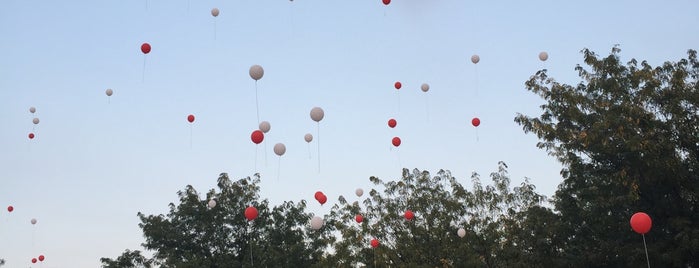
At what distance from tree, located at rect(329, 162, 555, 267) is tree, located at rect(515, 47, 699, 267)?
10.5ft

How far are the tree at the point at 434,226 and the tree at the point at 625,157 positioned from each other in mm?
3212

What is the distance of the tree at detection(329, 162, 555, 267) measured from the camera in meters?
18.1

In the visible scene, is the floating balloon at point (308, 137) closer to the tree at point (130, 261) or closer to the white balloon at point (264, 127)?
the white balloon at point (264, 127)

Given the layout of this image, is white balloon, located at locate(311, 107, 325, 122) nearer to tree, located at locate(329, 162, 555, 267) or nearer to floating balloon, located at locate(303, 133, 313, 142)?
floating balloon, located at locate(303, 133, 313, 142)

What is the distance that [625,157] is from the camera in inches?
513

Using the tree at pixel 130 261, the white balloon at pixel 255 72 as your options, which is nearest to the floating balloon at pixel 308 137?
the white balloon at pixel 255 72

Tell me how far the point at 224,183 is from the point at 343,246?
7.30 m

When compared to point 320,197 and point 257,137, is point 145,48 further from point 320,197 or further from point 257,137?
point 320,197

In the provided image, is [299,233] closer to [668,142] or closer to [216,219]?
[216,219]

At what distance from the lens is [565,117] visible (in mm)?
14469

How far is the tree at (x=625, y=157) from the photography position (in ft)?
40.8

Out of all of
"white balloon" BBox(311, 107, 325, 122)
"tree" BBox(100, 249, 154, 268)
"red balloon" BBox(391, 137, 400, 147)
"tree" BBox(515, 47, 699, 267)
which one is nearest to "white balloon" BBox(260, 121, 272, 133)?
"white balloon" BBox(311, 107, 325, 122)

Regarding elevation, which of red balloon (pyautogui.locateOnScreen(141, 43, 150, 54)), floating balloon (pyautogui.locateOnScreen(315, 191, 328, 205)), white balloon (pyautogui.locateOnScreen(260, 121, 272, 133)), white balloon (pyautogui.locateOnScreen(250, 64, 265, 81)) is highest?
red balloon (pyautogui.locateOnScreen(141, 43, 150, 54))

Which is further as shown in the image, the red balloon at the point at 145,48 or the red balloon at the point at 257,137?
the red balloon at the point at 145,48
